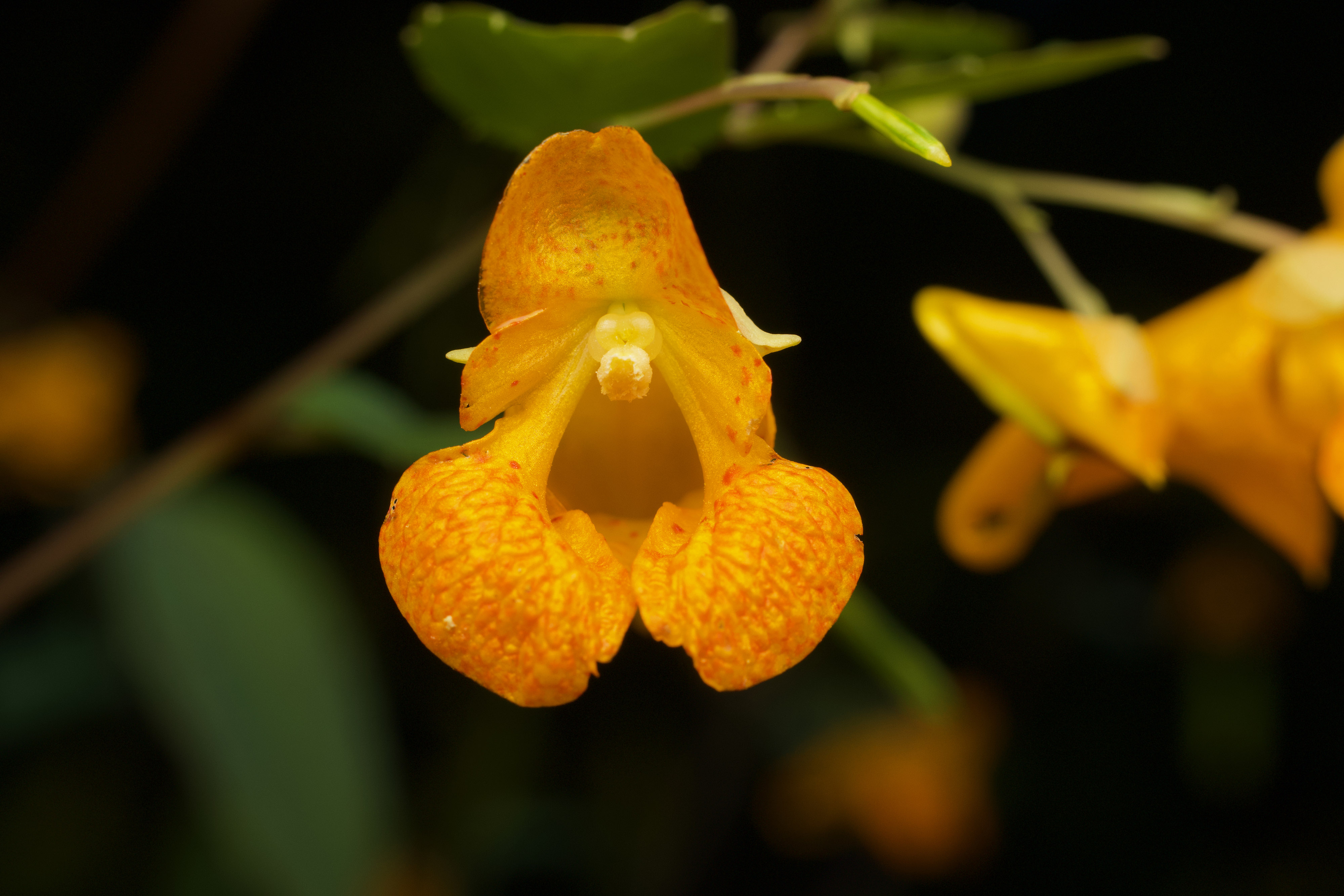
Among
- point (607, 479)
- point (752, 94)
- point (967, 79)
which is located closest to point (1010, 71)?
point (967, 79)

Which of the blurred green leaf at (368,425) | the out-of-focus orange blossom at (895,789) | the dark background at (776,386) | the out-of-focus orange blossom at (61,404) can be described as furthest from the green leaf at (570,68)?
the out-of-focus orange blossom at (895,789)

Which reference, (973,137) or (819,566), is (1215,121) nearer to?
(973,137)

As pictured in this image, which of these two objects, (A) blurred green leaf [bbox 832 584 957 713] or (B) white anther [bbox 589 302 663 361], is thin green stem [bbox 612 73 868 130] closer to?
(B) white anther [bbox 589 302 663 361]

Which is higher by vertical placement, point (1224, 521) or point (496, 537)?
point (496, 537)

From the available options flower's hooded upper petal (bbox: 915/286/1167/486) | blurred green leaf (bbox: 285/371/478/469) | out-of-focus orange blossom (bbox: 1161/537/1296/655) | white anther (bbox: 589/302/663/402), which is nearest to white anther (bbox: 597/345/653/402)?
white anther (bbox: 589/302/663/402)

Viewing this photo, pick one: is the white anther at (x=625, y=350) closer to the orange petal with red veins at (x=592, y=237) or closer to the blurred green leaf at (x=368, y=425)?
the orange petal with red veins at (x=592, y=237)

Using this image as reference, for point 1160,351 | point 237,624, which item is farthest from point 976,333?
Result: point 237,624
